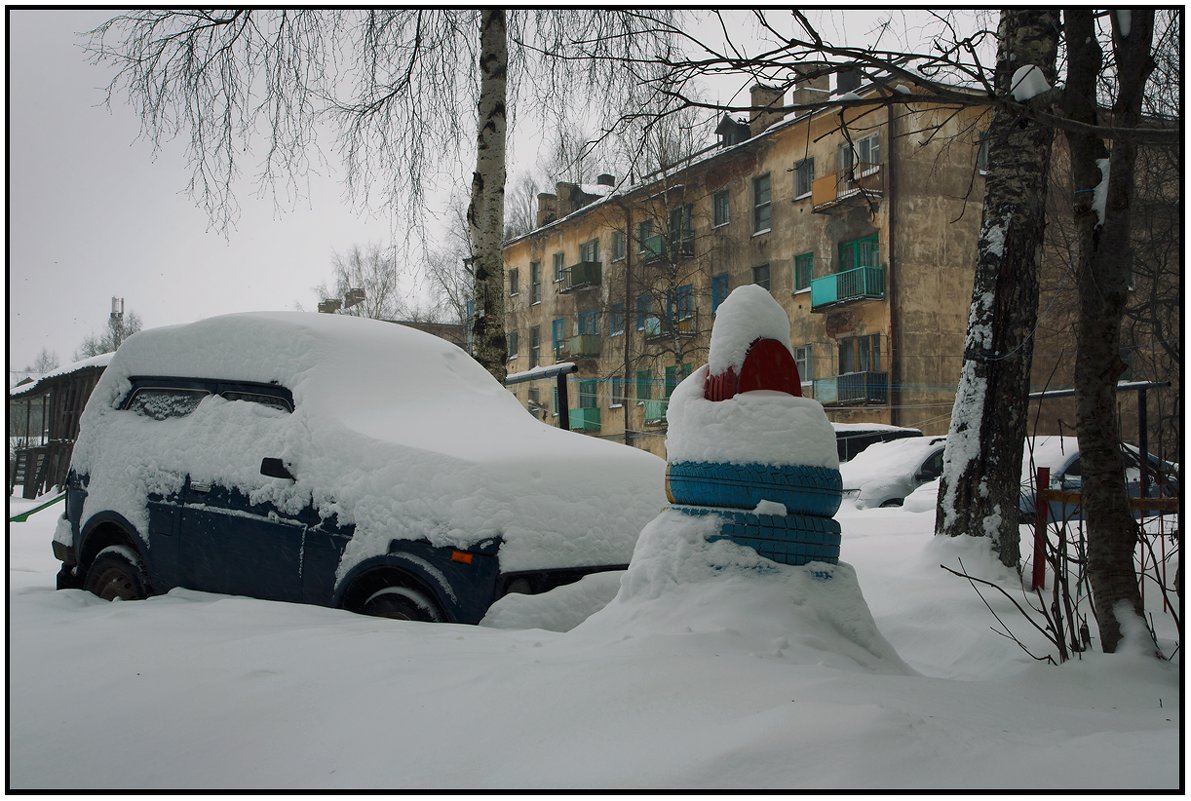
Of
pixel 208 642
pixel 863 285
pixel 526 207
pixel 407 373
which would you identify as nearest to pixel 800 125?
pixel 863 285

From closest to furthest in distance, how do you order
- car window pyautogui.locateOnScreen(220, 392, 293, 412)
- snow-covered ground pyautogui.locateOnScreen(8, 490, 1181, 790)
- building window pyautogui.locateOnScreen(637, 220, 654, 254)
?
1. snow-covered ground pyautogui.locateOnScreen(8, 490, 1181, 790)
2. car window pyautogui.locateOnScreen(220, 392, 293, 412)
3. building window pyautogui.locateOnScreen(637, 220, 654, 254)

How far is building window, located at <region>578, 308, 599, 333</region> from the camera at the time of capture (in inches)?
1356

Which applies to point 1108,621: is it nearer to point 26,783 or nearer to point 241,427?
point 26,783

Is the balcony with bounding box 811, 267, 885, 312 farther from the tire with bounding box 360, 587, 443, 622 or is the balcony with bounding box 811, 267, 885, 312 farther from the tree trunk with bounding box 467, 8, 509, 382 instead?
the tire with bounding box 360, 587, 443, 622

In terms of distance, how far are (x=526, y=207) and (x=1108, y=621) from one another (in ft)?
127

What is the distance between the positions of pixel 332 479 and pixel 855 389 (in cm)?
2265

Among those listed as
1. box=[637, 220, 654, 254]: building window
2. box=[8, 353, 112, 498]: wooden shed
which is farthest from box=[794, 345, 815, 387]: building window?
box=[8, 353, 112, 498]: wooden shed

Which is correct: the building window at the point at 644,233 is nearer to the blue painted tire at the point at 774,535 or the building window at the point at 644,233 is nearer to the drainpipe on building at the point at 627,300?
the drainpipe on building at the point at 627,300

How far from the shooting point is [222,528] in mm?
4527

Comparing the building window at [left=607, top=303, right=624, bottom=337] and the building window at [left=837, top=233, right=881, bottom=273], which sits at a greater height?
the building window at [left=837, top=233, right=881, bottom=273]

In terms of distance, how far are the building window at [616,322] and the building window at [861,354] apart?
356 inches

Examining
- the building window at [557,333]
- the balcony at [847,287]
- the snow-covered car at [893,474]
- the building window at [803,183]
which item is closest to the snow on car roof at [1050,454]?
the snow-covered car at [893,474]

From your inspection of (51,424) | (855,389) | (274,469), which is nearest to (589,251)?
(855,389)

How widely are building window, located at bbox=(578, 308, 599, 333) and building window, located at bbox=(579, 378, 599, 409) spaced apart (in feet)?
6.76
